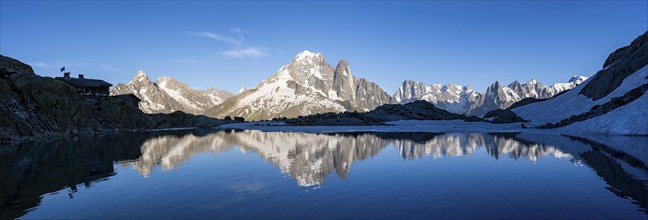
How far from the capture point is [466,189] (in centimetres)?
2502

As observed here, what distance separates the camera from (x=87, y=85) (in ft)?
465

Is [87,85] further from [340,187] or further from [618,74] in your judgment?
[618,74]

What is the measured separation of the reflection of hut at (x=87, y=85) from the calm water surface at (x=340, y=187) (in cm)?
11056

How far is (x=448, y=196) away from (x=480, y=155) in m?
25.1

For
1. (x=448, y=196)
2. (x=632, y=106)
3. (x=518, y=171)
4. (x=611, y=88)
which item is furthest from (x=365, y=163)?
(x=611, y=88)

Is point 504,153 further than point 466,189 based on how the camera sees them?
Yes

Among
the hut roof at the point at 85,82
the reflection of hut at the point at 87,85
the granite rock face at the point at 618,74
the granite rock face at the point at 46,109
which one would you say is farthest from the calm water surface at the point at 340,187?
the hut roof at the point at 85,82

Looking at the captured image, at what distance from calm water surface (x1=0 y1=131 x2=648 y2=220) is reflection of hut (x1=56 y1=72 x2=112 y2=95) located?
11056 cm

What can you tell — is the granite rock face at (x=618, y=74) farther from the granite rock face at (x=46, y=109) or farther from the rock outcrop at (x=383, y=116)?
the granite rock face at (x=46, y=109)

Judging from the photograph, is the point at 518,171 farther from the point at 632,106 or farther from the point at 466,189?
the point at 632,106

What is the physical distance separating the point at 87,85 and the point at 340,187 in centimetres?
14661

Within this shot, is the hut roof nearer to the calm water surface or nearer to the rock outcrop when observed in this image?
the rock outcrop

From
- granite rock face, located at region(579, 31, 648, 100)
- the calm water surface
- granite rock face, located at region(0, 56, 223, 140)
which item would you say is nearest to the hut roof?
granite rock face, located at region(0, 56, 223, 140)


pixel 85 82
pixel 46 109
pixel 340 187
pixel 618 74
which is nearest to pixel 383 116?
pixel 618 74
